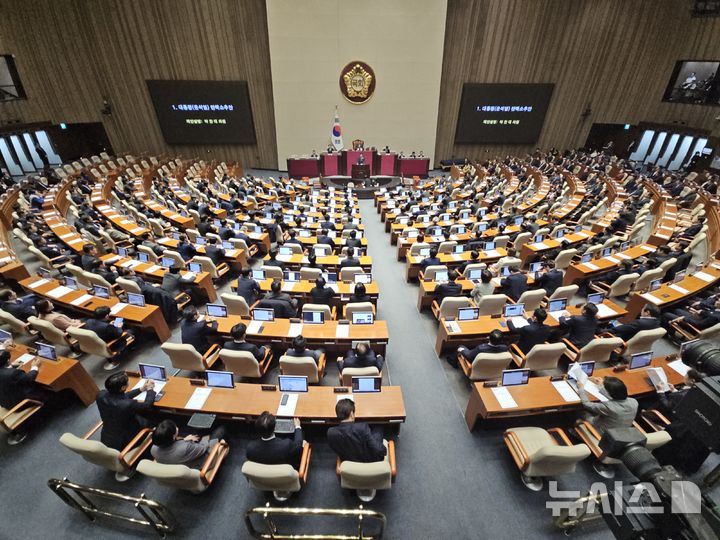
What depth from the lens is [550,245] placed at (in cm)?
884

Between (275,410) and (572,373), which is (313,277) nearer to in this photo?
(275,410)

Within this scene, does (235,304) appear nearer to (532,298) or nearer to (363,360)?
(363,360)

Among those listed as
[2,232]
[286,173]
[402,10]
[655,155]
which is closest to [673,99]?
[655,155]

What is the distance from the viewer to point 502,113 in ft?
69.8

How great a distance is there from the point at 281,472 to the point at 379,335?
9.00 feet

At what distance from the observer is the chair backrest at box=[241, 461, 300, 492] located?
319 centimetres

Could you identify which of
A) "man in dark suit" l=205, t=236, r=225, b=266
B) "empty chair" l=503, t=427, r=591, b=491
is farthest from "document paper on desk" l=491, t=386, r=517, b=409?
"man in dark suit" l=205, t=236, r=225, b=266

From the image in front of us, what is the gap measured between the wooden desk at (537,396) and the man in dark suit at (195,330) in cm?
431

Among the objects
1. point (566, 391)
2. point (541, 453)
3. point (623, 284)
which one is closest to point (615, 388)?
point (566, 391)

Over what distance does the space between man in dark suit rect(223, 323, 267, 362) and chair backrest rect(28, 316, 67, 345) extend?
293cm

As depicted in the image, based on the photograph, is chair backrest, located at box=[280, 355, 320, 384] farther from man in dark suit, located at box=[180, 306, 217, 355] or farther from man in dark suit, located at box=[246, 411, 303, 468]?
man in dark suit, located at box=[180, 306, 217, 355]

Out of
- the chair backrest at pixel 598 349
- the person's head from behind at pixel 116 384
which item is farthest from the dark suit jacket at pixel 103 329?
the chair backrest at pixel 598 349

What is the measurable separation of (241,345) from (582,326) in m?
5.54

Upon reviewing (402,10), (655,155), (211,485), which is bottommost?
(211,485)
